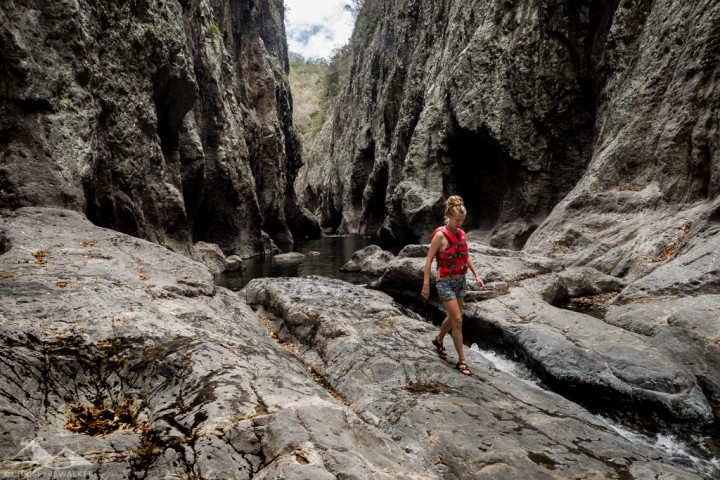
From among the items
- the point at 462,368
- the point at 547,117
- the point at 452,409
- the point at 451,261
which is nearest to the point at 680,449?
the point at 462,368

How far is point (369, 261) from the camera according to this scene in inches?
703

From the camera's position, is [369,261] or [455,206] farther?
[369,261]

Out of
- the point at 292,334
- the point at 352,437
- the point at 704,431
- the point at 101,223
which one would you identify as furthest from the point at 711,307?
the point at 101,223

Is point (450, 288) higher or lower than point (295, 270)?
higher

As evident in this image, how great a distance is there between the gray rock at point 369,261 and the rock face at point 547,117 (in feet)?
21.6

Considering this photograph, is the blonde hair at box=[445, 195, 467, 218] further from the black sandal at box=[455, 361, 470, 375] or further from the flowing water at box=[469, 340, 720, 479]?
the flowing water at box=[469, 340, 720, 479]

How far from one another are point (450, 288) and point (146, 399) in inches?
149

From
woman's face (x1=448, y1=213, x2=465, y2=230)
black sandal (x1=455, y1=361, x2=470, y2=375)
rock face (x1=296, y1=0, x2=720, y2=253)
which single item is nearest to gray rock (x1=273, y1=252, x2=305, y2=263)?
→ rock face (x1=296, y1=0, x2=720, y2=253)

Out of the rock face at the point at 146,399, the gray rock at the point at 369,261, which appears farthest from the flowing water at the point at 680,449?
the gray rock at the point at 369,261

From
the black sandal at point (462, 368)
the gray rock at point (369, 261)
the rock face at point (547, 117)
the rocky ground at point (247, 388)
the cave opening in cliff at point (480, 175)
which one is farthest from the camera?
the cave opening in cliff at point (480, 175)

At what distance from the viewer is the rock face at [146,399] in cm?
227

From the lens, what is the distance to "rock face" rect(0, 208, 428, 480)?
2.27 meters

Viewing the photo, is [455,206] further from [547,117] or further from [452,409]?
[547,117]

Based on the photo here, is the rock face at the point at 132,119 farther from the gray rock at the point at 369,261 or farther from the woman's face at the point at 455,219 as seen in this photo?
the woman's face at the point at 455,219
